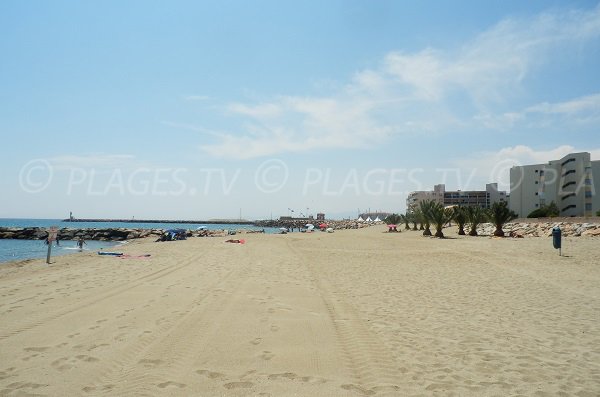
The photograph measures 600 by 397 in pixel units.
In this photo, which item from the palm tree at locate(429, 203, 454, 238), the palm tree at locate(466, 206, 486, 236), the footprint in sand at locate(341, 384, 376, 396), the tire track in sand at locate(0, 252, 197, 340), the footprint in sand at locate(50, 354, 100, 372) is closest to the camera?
the footprint in sand at locate(341, 384, 376, 396)

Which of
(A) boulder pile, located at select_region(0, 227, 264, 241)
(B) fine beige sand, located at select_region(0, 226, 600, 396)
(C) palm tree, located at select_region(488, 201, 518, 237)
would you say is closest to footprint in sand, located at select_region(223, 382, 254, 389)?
(B) fine beige sand, located at select_region(0, 226, 600, 396)

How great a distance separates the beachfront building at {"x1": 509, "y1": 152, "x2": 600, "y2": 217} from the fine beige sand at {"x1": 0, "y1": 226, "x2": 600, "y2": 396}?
68.6 m

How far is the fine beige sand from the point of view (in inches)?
170

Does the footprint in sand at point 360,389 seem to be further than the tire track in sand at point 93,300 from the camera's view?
No

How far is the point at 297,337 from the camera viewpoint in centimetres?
610

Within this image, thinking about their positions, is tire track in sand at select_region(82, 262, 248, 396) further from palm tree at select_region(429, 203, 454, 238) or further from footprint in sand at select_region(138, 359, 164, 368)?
palm tree at select_region(429, 203, 454, 238)

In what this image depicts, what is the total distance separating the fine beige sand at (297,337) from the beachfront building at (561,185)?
68.6 meters

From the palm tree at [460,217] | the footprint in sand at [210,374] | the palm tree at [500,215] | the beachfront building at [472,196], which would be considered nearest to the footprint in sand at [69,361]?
the footprint in sand at [210,374]

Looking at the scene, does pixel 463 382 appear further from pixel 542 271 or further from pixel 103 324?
pixel 542 271

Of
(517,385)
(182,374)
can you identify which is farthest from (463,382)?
(182,374)

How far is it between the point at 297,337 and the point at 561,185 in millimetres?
82503

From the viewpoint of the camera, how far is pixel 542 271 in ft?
46.3

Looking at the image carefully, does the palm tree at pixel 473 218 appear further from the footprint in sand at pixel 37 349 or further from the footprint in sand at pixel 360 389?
the footprint in sand at pixel 37 349

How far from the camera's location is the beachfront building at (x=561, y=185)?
67062mm
